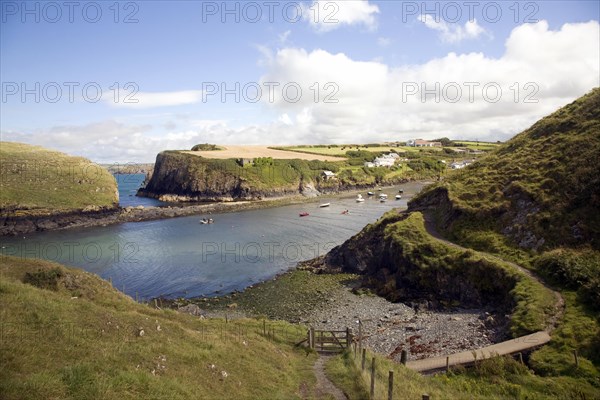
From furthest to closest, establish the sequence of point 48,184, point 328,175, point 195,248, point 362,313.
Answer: point 328,175 < point 48,184 < point 195,248 < point 362,313

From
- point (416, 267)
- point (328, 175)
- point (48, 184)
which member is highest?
point (328, 175)

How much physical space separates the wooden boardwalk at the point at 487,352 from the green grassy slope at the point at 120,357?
6.98m

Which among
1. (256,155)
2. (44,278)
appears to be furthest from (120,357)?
(256,155)

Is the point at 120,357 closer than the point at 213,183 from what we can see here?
Yes

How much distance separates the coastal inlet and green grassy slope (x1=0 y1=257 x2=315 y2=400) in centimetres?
2540

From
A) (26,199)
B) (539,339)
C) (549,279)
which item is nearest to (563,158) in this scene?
(549,279)

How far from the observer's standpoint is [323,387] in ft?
62.5

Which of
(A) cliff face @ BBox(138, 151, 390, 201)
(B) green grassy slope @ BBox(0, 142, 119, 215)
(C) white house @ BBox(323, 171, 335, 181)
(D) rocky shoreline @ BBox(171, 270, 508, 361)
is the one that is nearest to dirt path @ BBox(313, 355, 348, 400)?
(D) rocky shoreline @ BBox(171, 270, 508, 361)

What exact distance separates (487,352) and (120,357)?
67.6 feet

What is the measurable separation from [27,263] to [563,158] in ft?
178

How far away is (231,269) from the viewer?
55.4 meters

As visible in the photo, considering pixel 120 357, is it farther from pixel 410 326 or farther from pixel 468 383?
pixel 410 326

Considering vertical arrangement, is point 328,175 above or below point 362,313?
above

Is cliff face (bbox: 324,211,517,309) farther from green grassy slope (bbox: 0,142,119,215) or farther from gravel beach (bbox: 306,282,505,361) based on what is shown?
green grassy slope (bbox: 0,142,119,215)
